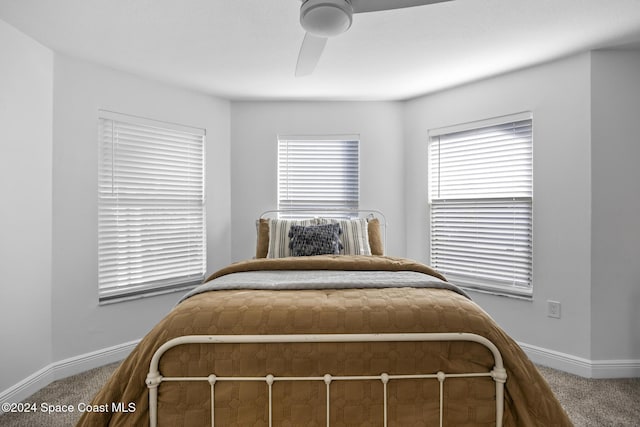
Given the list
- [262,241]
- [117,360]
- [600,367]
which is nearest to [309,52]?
[262,241]

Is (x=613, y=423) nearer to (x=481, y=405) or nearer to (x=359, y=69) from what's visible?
(x=481, y=405)

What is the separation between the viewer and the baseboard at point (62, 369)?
6.97 feet

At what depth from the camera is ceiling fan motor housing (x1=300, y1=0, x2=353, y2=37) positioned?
1442 millimetres

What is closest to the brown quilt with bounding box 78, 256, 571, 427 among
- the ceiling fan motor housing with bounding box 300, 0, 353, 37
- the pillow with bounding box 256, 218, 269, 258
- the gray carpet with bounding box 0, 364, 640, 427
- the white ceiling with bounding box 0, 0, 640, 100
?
the gray carpet with bounding box 0, 364, 640, 427

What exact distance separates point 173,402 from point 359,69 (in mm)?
2636

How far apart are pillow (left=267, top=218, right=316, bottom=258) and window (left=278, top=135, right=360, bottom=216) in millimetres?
712

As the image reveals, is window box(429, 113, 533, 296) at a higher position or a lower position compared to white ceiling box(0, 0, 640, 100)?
lower

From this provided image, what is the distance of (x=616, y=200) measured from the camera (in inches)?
97.8

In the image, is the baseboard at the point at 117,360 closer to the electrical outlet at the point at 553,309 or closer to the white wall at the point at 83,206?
the white wall at the point at 83,206

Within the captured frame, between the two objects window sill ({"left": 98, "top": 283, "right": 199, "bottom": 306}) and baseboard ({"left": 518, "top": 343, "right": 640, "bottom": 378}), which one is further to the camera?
window sill ({"left": 98, "top": 283, "right": 199, "bottom": 306})

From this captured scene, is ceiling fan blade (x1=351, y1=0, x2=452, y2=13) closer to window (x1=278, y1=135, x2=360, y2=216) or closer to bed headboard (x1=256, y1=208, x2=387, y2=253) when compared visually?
window (x1=278, y1=135, x2=360, y2=216)

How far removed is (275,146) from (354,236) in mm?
1413

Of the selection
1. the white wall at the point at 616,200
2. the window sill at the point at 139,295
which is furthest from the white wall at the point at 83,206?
the white wall at the point at 616,200

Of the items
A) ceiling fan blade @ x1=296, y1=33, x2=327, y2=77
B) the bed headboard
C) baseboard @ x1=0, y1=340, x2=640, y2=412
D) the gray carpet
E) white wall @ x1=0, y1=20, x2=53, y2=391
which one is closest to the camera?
ceiling fan blade @ x1=296, y1=33, x2=327, y2=77
